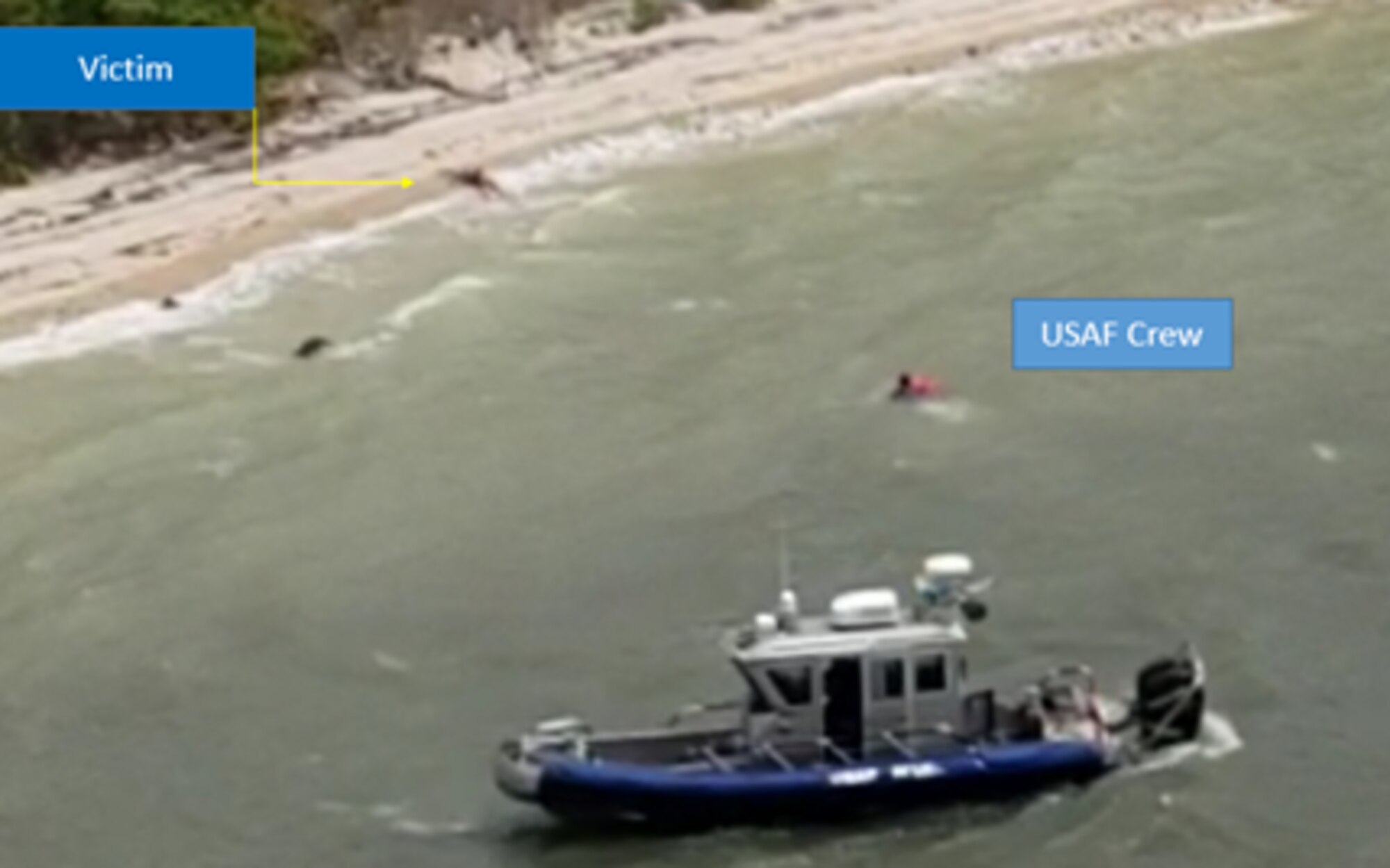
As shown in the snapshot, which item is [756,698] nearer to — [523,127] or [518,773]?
[518,773]

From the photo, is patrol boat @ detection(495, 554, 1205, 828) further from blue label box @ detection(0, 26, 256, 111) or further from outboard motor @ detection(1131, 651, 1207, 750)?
blue label box @ detection(0, 26, 256, 111)

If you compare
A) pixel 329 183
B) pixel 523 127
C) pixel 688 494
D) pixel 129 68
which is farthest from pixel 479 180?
pixel 688 494

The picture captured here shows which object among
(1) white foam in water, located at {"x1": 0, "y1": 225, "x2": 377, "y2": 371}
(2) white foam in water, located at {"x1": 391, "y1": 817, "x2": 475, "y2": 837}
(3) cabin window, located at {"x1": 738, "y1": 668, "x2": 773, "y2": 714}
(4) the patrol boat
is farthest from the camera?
(1) white foam in water, located at {"x1": 0, "y1": 225, "x2": 377, "y2": 371}

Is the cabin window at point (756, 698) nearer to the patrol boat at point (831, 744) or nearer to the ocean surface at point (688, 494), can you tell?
the patrol boat at point (831, 744)

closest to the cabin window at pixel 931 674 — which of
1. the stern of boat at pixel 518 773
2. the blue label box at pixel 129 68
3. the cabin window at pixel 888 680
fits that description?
the cabin window at pixel 888 680

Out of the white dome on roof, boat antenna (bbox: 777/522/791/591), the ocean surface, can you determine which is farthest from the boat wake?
boat antenna (bbox: 777/522/791/591)

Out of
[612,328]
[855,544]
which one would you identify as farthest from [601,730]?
[612,328]
